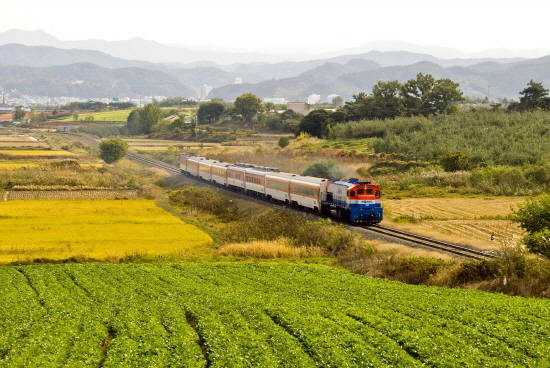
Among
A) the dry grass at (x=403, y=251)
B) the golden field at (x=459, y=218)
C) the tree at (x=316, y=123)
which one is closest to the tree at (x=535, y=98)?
the tree at (x=316, y=123)

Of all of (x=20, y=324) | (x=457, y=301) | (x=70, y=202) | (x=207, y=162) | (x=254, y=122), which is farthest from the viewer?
(x=254, y=122)

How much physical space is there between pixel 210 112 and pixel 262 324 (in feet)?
532

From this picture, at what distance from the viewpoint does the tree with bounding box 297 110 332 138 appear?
427 ft

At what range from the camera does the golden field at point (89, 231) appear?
137ft

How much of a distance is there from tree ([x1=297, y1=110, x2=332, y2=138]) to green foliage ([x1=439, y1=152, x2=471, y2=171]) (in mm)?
49819

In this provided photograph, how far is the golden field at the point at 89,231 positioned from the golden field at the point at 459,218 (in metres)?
16.8

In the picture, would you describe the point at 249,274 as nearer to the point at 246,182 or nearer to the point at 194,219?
the point at 194,219

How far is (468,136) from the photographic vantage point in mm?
98562

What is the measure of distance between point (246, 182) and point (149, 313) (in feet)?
154

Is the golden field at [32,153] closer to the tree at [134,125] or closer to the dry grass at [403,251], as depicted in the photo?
the tree at [134,125]

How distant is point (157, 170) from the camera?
10062 cm

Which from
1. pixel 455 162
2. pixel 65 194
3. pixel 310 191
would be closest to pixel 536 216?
pixel 310 191

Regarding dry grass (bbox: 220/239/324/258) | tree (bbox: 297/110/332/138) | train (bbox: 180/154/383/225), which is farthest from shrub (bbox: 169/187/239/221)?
tree (bbox: 297/110/332/138)

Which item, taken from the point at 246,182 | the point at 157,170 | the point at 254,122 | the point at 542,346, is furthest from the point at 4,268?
the point at 254,122
